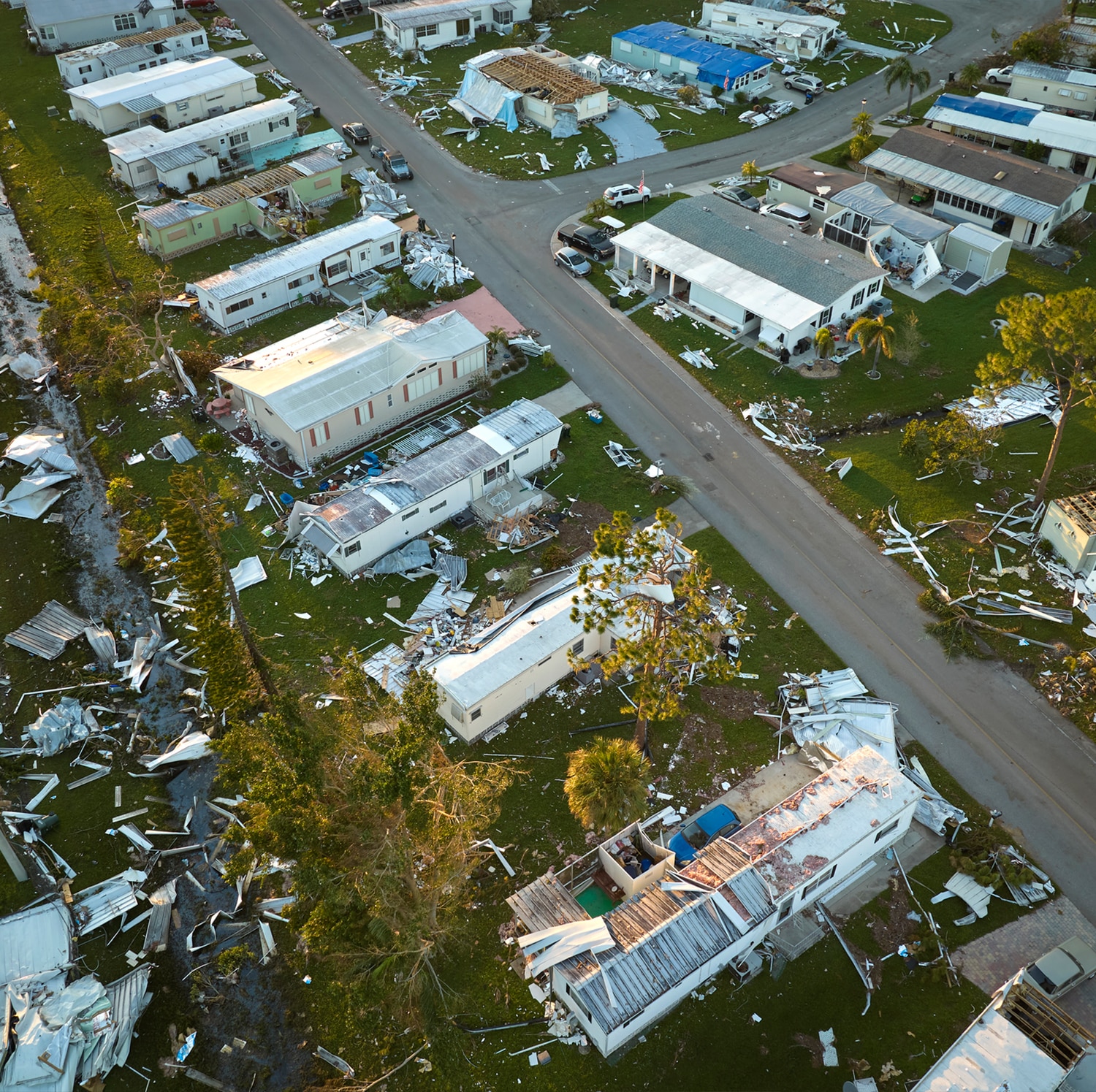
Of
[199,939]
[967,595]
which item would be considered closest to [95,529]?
[199,939]

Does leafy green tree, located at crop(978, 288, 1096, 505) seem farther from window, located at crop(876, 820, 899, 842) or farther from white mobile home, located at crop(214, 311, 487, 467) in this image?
white mobile home, located at crop(214, 311, 487, 467)

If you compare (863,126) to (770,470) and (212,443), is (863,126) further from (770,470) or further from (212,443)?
(212,443)

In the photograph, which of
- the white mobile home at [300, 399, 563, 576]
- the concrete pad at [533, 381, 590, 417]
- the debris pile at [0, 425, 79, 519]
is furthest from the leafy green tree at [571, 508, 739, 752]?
the debris pile at [0, 425, 79, 519]

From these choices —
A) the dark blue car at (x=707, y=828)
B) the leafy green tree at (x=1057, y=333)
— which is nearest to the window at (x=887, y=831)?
the dark blue car at (x=707, y=828)

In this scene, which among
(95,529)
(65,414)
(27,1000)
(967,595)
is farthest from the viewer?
(65,414)

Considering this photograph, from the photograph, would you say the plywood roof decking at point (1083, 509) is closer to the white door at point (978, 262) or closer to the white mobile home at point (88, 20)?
the white door at point (978, 262)

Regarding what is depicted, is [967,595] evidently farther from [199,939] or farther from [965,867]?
[199,939]
